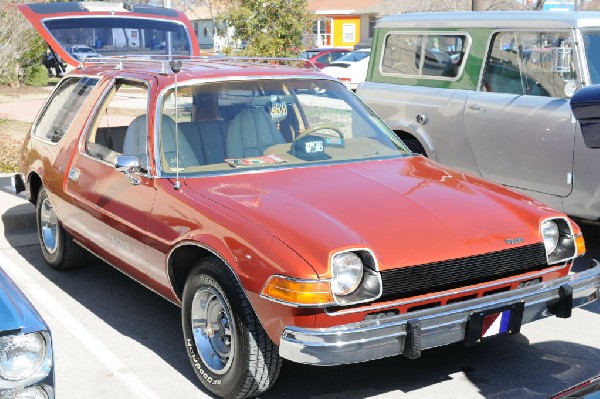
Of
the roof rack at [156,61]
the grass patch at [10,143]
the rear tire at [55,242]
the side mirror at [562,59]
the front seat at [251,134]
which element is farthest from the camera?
the grass patch at [10,143]

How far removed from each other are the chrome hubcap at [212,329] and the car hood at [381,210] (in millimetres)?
509

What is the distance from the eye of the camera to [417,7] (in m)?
49.2

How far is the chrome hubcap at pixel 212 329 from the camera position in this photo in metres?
4.59

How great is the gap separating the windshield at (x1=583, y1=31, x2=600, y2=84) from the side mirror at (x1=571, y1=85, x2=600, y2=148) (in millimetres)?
2546

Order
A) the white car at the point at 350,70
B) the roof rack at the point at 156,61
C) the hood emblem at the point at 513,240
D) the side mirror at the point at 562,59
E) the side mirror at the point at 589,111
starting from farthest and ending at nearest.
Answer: the white car at the point at 350,70, the side mirror at the point at 562,59, the roof rack at the point at 156,61, the side mirror at the point at 589,111, the hood emblem at the point at 513,240

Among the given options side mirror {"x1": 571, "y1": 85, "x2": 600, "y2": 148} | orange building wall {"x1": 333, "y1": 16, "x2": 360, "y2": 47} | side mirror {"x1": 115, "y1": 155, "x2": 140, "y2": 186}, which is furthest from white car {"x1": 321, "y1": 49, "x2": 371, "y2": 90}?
orange building wall {"x1": 333, "y1": 16, "x2": 360, "y2": 47}

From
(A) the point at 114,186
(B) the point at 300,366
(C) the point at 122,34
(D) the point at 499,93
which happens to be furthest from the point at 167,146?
(C) the point at 122,34

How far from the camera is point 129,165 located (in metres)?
5.20

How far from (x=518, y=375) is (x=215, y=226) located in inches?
78.3

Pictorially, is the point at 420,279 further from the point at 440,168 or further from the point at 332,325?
the point at 440,168

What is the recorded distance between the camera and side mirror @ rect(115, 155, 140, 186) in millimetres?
5199

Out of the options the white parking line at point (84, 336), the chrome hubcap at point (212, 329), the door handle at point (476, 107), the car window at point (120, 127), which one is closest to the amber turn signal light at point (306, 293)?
the chrome hubcap at point (212, 329)

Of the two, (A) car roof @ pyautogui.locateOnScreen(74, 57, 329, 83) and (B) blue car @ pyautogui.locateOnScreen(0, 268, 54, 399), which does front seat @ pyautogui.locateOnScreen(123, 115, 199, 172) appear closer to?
(A) car roof @ pyautogui.locateOnScreen(74, 57, 329, 83)

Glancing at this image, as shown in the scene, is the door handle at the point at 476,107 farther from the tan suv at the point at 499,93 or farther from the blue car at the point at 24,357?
the blue car at the point at 24,357
